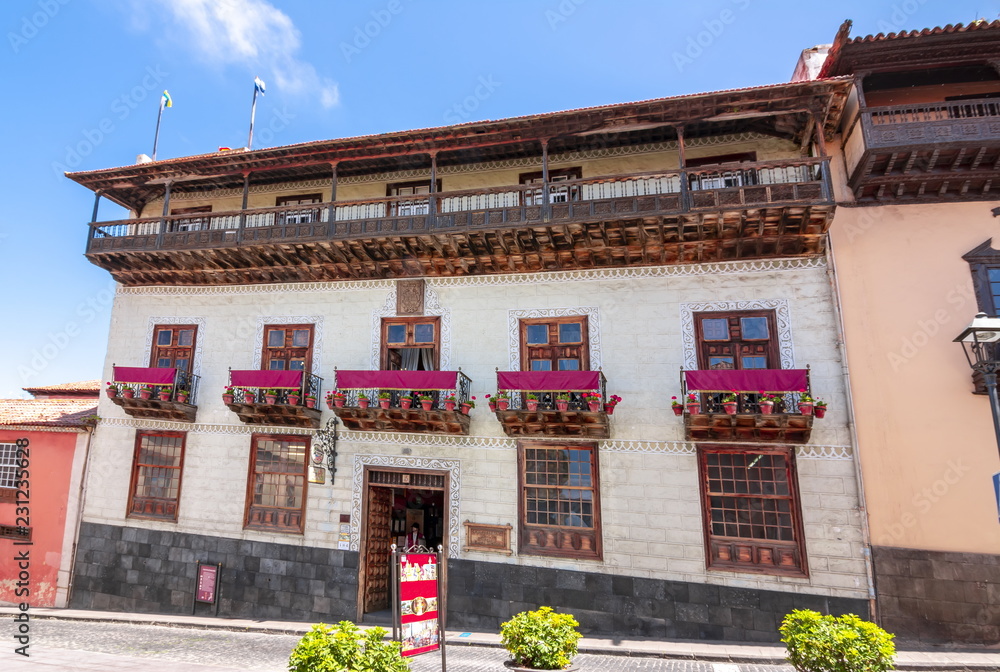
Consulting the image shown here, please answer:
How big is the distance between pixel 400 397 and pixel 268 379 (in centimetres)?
373

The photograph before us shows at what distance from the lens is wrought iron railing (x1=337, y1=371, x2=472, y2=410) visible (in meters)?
12.9

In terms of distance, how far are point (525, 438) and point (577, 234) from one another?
5.08 m

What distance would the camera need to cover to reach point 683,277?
502 inches

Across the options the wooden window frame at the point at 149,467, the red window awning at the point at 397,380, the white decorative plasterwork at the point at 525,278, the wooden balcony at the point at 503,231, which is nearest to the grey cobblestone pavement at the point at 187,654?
the wooden window frame at the point at 149,467

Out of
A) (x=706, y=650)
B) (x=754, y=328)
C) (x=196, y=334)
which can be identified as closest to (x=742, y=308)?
(x=754, y=328)

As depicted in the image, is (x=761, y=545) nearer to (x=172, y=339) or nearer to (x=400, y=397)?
(x=400, y=397)

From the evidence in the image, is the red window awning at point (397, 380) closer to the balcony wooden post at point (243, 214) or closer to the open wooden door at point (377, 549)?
the open wooden door at point (377, 549)

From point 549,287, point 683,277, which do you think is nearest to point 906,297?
point 683,277

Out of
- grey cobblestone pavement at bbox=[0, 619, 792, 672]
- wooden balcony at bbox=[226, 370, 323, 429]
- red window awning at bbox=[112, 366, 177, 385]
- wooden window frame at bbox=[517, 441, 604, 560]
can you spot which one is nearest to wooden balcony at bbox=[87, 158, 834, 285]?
red window awning at bbox=[112, 366, 177, 385]

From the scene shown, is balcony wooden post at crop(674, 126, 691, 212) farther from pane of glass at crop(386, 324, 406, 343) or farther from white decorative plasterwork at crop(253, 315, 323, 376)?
white decorative plasterwork at crop(253, 315, 323, 376)

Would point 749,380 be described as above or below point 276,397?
below

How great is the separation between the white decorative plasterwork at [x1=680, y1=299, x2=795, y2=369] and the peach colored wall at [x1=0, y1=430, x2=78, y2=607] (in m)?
17.8

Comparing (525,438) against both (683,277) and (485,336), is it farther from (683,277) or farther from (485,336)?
(683,277)

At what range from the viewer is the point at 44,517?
15734 mm
